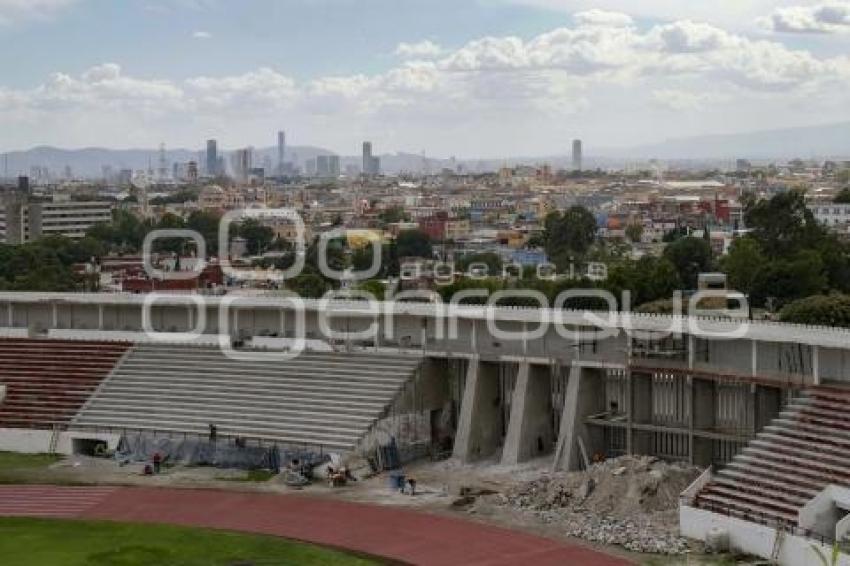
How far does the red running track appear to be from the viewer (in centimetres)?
2689

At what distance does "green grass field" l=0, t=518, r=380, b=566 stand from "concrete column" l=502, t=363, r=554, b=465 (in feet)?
30.3

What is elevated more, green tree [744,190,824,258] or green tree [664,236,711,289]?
green tree [744,190,824,258]

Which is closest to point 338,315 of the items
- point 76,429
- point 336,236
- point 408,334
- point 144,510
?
point 408,334

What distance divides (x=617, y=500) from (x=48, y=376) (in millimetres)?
20826

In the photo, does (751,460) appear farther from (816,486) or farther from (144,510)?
(144,510)

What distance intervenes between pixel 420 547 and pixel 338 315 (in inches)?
565

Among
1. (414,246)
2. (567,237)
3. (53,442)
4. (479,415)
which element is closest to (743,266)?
(479,415)

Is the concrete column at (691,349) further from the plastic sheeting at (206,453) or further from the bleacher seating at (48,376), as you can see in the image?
the bleacher seating at (48,376)

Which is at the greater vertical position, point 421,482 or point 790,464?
point 790,464

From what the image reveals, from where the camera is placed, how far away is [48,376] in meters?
41.7

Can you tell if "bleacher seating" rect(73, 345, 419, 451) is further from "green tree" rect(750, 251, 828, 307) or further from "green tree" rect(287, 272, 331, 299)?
"green tree" rect(287, 272, 331, 299)

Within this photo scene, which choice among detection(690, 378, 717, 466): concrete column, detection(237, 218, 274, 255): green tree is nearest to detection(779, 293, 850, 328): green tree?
detection(690, 378, 717, 466): concrete column

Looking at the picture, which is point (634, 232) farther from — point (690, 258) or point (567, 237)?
point (690, 258)

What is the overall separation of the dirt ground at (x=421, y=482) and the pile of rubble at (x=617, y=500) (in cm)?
30
